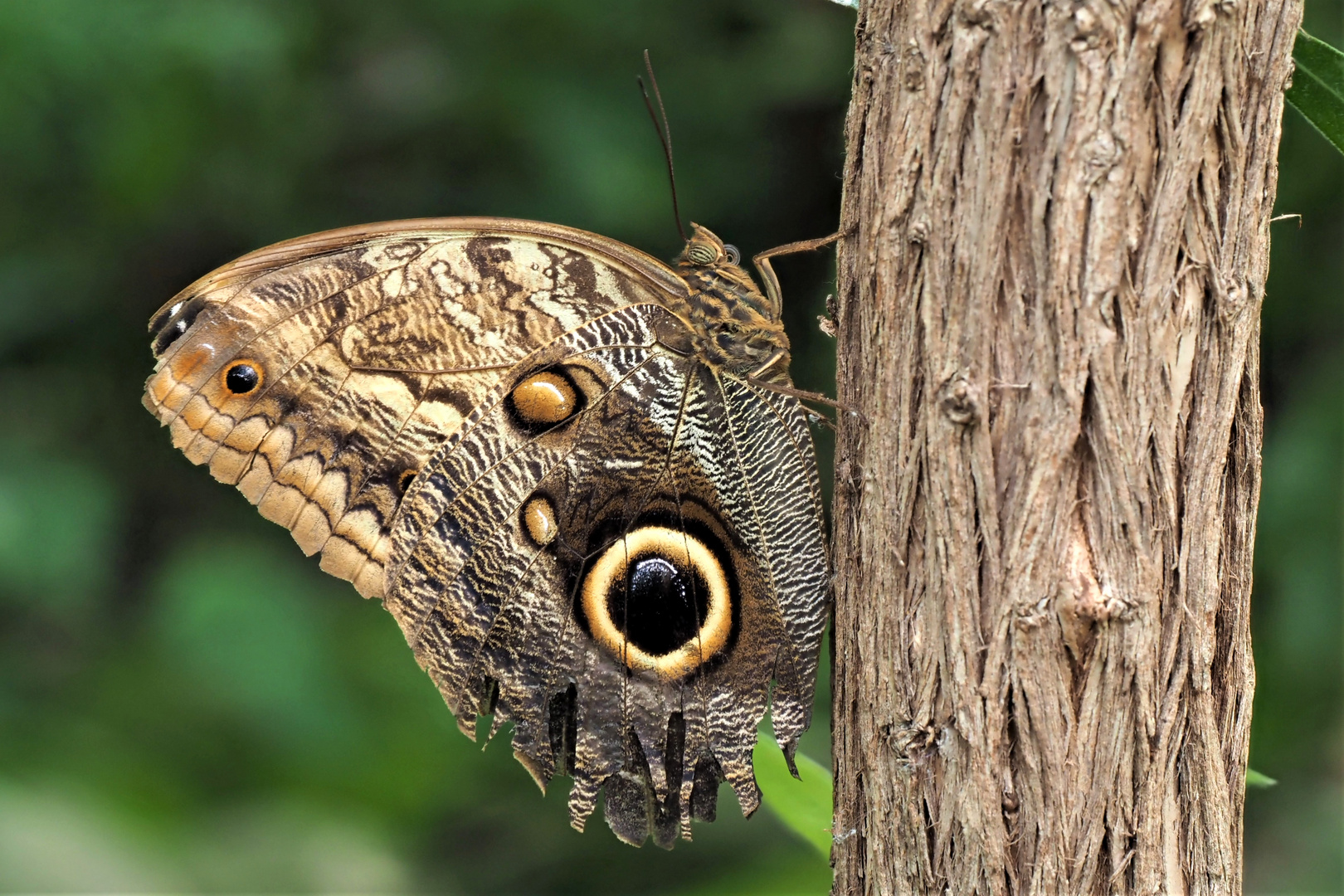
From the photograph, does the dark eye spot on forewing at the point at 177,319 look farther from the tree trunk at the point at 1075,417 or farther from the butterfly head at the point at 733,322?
the tree trunk at the point at 1075,417

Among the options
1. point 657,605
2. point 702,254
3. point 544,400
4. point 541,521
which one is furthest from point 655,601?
point 702,254

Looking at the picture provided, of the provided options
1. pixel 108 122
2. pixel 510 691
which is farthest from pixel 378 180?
pixel 510 691

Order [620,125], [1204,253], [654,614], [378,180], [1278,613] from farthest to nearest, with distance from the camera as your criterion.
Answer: [378,180], [620,125], [1278,613], [654,614], [1204,253]

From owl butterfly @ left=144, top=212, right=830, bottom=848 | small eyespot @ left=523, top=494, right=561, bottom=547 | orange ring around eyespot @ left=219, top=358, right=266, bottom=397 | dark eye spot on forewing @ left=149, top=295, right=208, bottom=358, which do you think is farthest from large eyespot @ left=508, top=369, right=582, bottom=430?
dark eye spot on forewing @ left=149, top=295, right=208, bottom=358

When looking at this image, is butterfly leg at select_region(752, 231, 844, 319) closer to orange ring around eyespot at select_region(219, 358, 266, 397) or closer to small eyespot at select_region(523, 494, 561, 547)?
small eyespot at select_region(523, 494, 561, 547)

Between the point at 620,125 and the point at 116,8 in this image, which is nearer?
the point at 116,8

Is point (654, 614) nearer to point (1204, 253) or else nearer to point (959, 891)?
point (959, 891)

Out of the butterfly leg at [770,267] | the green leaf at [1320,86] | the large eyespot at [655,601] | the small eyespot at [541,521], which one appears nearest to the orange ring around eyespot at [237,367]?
the small eyespot at [541,521]
